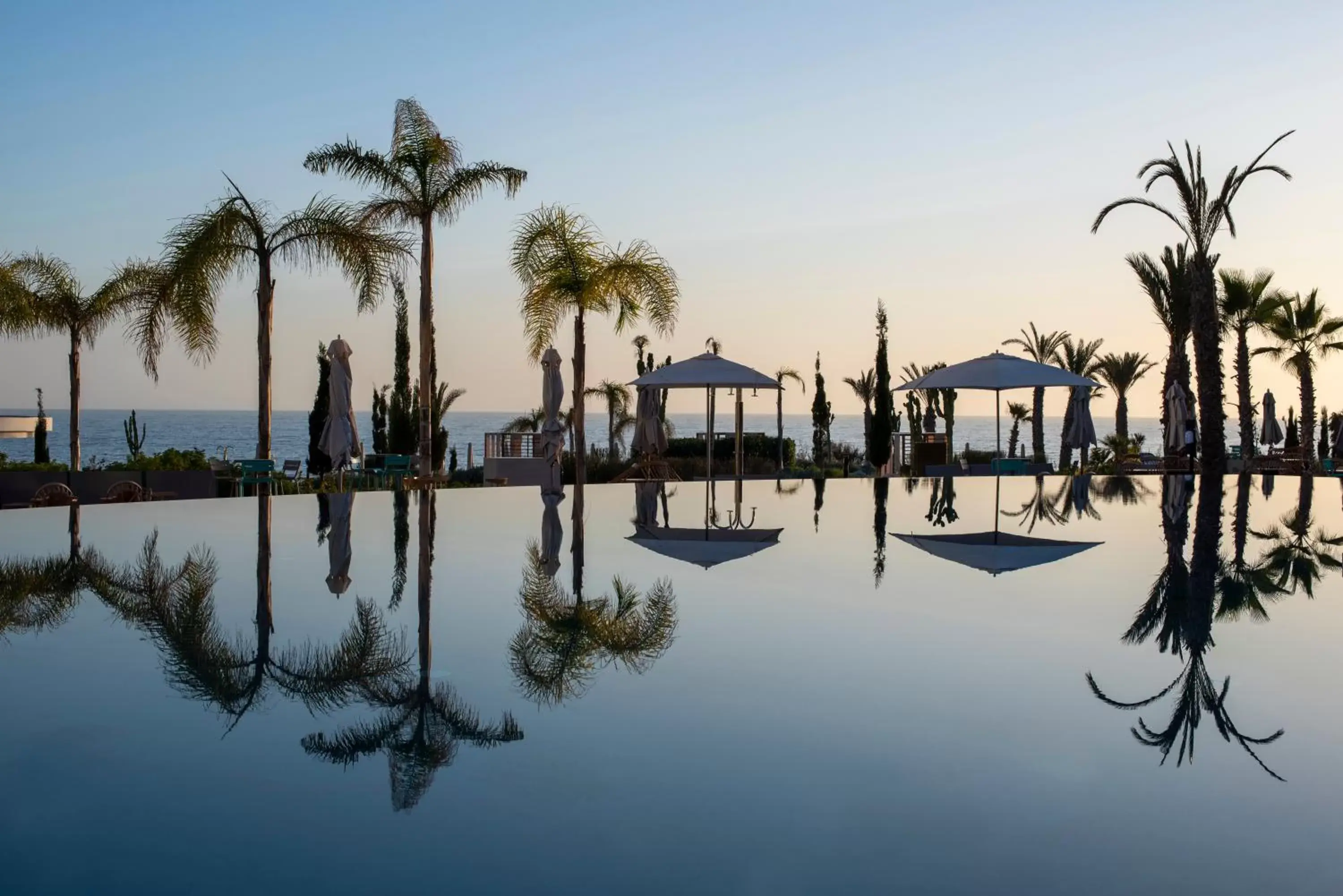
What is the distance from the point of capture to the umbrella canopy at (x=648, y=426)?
22438mm

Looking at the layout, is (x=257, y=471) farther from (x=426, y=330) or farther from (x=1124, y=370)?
(x=1124, y=370)

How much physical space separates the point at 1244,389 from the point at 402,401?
2168 centimetres

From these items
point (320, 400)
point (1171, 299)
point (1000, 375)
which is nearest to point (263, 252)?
point (320, 400)

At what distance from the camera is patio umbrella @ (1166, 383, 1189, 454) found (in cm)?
2519

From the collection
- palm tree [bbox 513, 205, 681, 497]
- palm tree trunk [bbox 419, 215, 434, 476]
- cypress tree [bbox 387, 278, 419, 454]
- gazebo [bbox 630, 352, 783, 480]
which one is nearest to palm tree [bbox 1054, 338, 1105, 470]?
palm tree [bbox 513, 205, 681, 497]

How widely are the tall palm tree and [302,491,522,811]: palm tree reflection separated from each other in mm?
14661

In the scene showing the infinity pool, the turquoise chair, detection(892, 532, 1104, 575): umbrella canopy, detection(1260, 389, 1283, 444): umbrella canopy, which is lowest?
the infinity pool

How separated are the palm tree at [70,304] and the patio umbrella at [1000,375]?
1467 centimetres

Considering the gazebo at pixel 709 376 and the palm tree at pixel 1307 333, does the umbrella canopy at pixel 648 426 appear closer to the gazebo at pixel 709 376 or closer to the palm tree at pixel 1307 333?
the gazebo at pixel 709 376

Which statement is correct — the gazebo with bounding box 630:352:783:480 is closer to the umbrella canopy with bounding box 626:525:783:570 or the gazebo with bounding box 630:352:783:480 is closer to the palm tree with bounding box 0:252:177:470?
the umbrella canopy with bounding box 626:525:783:570

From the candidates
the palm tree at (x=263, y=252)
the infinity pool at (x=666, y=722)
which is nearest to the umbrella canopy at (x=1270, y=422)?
the infinity pool at (x=666, y=722)

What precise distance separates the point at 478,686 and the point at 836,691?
163 cm

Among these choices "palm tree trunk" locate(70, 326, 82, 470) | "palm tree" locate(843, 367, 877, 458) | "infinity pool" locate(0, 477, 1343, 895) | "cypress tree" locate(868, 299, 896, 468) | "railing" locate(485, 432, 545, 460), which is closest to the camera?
"infinity pool" locate(0, 477, 1343, 895)

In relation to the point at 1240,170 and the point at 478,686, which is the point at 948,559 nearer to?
the point at 478,686
